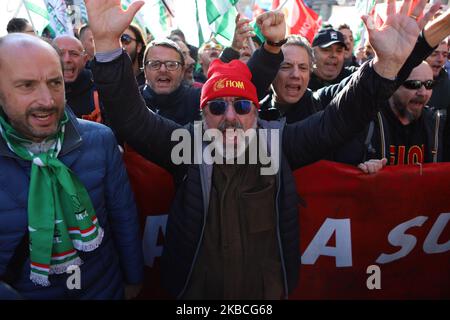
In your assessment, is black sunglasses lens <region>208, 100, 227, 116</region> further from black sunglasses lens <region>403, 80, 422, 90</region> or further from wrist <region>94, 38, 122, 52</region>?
black sunglasses lens <region>403, 80, 422, 90</region>

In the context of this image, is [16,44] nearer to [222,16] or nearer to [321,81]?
[321,81]

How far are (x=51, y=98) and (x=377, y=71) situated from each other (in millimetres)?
1482

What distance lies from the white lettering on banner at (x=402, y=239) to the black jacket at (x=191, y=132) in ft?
2.69

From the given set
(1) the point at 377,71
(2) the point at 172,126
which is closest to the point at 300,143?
(1) the point at 377,71

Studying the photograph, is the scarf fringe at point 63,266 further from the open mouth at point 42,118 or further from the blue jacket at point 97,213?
the open mouth at point 42,118

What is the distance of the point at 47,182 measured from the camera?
5.92 feet

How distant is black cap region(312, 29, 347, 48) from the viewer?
4086mm

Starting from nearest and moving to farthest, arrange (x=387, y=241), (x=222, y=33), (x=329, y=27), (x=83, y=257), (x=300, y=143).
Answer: (x=83, y=257)
(x=300, y=143)
(x=387, y=241)
(x=329, y=27)
(x=222, y=33)

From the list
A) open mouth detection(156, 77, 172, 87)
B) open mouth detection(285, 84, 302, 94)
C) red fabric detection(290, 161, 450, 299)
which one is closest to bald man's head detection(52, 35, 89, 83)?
open mouth detection(156, 77, 172, 87)

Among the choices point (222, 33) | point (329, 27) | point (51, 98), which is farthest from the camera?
point (222, 33)

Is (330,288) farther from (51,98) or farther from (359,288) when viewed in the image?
(51,98)

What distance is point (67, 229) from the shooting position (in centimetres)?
190

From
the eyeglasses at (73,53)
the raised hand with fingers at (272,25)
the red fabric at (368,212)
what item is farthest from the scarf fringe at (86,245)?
the eyeglasses at (73,53)

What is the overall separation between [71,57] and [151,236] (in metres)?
1.86
